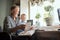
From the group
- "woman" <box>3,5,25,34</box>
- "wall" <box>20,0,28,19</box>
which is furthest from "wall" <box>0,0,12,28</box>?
"woman" <box>3,5,25,34</box>

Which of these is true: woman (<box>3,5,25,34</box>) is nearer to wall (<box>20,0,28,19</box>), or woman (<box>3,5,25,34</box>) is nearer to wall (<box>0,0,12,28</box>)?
wall (<box>20,0,28,19</box>)

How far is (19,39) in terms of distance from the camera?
1.83 metres

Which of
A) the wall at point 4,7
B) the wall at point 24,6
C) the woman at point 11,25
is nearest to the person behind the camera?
the woman at point 11,25

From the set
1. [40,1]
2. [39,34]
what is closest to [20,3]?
[40,1]

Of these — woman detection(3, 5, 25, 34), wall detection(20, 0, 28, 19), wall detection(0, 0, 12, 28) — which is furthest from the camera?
wall detection(0, 0, 12, 28)

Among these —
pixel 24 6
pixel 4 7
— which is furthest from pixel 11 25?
pixel 4 7

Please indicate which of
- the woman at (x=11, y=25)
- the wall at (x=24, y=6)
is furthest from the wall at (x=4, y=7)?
the woman at (x=11, y=25)

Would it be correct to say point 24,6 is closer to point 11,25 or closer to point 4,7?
point 4,7

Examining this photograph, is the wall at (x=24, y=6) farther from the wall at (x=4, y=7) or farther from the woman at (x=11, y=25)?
the woman at (x=11, y=25)

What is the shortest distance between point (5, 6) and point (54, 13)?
159cm

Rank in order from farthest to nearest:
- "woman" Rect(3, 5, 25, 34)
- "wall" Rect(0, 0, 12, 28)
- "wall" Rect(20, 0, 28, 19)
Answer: "wall" Rect(0, 0, 12, 28)
"wall" Rect(20, 0, 28, 19)
"woman" Rect(3, 5, 25, 34)

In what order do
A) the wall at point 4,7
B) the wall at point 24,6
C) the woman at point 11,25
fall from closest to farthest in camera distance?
the woman at point 11,25 < the wall at point 24,6 < the wall at point 4,7

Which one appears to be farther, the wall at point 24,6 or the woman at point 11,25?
the wall at point 24,6

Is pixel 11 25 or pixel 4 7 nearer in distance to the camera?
pixel 11 25
